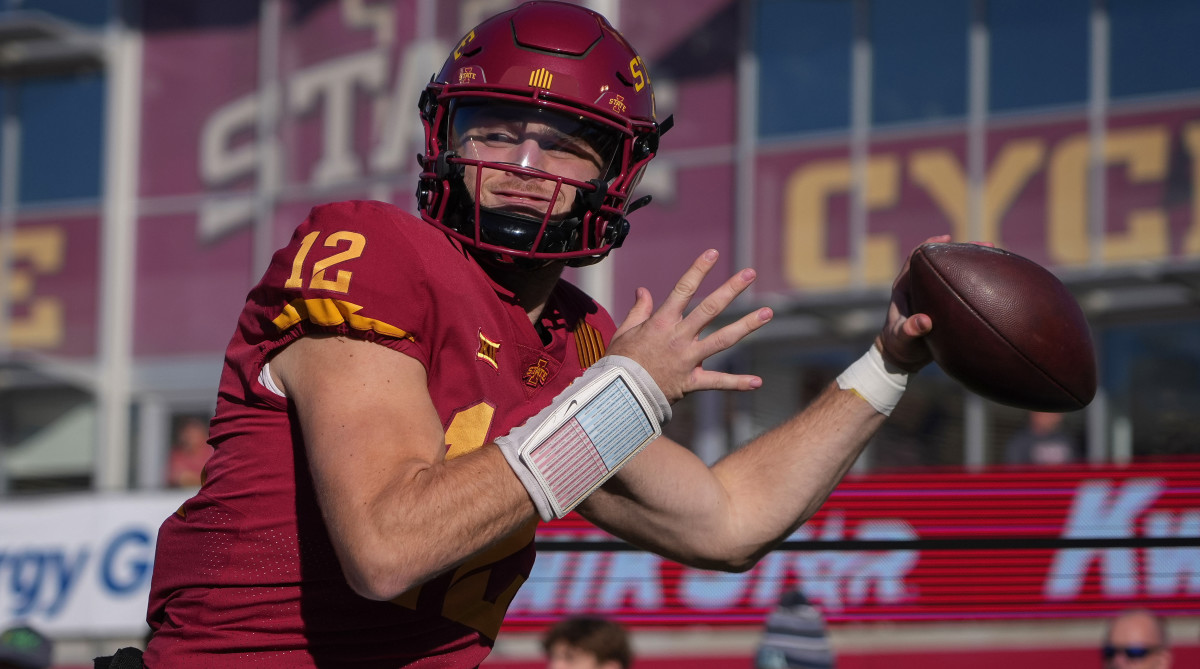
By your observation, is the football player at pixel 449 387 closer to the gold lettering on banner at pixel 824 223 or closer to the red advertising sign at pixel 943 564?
the red advertising sign at pixel 943 564

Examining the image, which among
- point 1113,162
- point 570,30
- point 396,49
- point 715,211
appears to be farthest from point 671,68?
point 570,30

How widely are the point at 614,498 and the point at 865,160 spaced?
980 centimetres

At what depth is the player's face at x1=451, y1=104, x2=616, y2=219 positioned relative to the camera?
2.86 meters

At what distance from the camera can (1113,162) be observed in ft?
37.5

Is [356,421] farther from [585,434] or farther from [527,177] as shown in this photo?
[527,177]

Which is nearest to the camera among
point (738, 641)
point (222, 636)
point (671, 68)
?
point (222, 636)

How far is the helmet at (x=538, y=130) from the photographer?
2840 millimetres

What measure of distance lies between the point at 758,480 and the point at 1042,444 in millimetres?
5989

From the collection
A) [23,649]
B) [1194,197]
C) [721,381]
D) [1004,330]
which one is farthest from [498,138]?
[1194,197]

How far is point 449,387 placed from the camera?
2.58m

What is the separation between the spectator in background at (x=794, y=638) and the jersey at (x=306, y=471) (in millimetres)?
2685

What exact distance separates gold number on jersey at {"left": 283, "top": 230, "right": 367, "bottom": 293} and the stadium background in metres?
1.95

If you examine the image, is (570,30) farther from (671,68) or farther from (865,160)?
(671,68)

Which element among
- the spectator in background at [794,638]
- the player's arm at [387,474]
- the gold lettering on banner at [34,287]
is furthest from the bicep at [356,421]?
the gold lettering on banner at [34,287]
